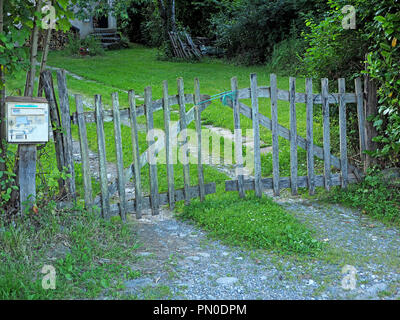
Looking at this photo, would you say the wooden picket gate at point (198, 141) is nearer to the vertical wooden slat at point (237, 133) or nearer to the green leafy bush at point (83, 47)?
the vertical wooden slat at point (237, 133)

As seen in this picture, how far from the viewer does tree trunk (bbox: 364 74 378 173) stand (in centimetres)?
644

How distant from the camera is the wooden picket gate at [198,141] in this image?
5238mm

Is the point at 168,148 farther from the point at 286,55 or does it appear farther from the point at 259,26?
the point at 259,26

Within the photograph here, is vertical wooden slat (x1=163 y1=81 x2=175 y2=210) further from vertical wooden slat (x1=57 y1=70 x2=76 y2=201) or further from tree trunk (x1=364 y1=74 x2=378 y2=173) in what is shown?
tree trunk (x1=364 y1=74 x2=378 y2=173)

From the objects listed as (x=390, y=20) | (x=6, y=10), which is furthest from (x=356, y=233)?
(x=6, y=10)

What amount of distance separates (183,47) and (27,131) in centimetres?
1779

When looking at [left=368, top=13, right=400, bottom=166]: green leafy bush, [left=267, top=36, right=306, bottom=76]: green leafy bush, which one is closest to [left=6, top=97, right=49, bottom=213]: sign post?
[left=368, top=13, right=400, bottom=166]: green leafy bush

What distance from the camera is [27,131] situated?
4.67 metres

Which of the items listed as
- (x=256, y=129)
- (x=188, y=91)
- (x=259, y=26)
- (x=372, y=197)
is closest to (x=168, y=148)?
(x=256, y=129)

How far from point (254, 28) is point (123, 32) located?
1238cm
